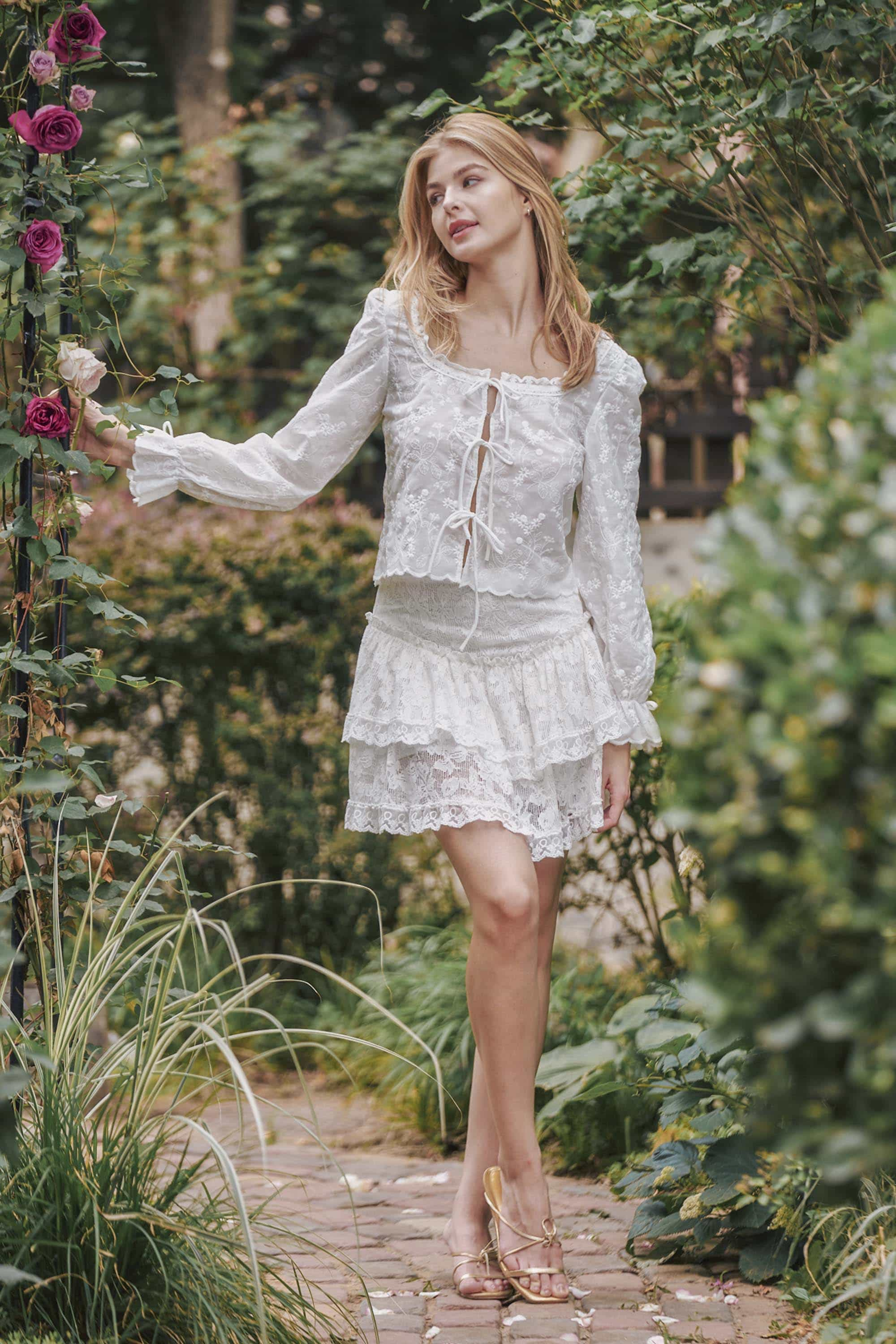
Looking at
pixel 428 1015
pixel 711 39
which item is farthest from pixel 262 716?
pixel 711 39

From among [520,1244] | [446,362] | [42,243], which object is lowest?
[520,1244]

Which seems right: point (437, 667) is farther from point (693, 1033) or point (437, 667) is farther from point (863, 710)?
point (863, 710)

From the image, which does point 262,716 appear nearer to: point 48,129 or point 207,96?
point 48,129

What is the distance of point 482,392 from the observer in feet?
8.80

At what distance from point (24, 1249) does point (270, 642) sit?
2.73 meters

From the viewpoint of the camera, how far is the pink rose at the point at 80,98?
2.49m

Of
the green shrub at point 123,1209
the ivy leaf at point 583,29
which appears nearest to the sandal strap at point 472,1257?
the green shrub at point 123,1209

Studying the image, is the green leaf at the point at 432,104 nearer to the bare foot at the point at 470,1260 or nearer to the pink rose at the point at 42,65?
the pink rose at the point at 42,65

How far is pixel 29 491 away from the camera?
2.46 meters

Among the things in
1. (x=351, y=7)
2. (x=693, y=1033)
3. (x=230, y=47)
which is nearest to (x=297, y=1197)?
(x=693, y=1033)

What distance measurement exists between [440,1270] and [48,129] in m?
2.15

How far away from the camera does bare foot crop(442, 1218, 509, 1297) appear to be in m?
2.60

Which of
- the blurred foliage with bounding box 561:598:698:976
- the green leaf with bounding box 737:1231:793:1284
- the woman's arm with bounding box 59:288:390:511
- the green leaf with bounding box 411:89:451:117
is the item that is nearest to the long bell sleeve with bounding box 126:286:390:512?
the woman's arm with bounding box 59:288:390:511

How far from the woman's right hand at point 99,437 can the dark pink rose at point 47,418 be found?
0.10m
